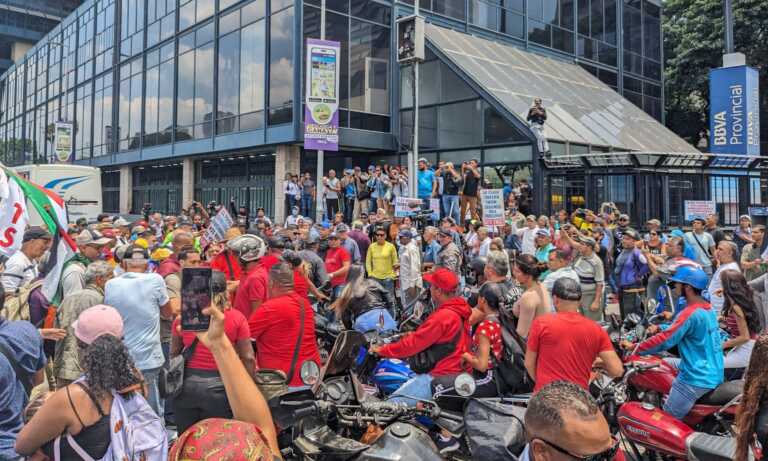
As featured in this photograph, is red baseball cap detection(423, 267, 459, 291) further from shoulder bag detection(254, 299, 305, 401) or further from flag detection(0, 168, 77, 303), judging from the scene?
flag detection(0, 168, 77, 303)

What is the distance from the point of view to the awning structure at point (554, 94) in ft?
69.2

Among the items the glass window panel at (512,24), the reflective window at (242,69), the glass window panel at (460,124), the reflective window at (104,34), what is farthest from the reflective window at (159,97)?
the glass window panel at (512,24)

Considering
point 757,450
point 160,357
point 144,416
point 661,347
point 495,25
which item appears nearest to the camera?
point 757,450

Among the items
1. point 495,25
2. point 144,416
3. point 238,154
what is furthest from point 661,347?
point 495,25

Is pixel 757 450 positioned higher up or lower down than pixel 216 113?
lower down

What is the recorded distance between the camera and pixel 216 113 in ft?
82.0

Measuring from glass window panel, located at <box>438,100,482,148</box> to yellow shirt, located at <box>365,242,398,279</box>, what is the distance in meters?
11.4

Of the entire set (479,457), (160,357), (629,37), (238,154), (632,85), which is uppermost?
(629,37)

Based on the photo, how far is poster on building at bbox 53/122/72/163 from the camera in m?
38.1

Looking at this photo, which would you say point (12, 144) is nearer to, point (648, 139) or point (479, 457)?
point (648, 139)

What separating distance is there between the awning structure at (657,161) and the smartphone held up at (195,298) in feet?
52.5

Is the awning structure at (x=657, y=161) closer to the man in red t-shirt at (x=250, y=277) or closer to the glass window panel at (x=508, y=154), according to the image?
the glass window panel at (x=508, y=154)

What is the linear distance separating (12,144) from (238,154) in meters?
45.0

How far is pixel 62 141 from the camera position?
38.5m
